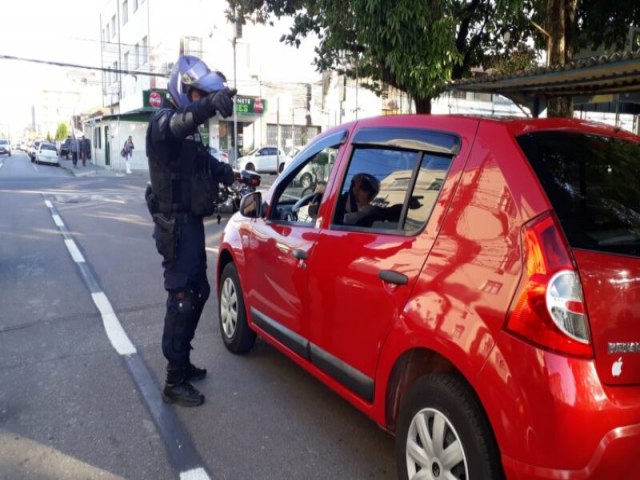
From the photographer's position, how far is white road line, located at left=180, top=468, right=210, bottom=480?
2842mm

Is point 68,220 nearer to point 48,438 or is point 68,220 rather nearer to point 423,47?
point 423,47

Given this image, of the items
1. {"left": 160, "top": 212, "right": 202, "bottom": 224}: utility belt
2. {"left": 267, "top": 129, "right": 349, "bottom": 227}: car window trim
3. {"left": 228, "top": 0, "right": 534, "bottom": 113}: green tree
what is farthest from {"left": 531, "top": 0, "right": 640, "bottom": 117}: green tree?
{"left": 160, "top": 212, "right": 202, "bottom": 224}: utility belt

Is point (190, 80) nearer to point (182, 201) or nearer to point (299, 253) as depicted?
point (182, 201)

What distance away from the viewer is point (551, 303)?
6.32 ft

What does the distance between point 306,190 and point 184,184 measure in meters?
0.90

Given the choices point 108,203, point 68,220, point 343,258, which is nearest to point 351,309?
point 343,258

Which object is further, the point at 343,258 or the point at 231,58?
the point at 231,58

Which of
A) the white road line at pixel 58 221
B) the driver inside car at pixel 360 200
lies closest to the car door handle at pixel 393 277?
the driver inside car at pixel 360 200

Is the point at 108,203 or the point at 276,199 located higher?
the point at 276,199

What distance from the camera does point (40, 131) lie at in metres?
121

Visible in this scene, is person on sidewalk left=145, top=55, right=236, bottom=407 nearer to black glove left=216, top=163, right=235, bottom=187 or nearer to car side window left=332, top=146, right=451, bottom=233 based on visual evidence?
black glove left=216, top=163, right=235, bottom=187

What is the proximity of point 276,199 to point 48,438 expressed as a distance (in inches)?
78.0

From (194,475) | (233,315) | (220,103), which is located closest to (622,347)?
(194,475)

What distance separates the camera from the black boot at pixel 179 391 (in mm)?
3607
